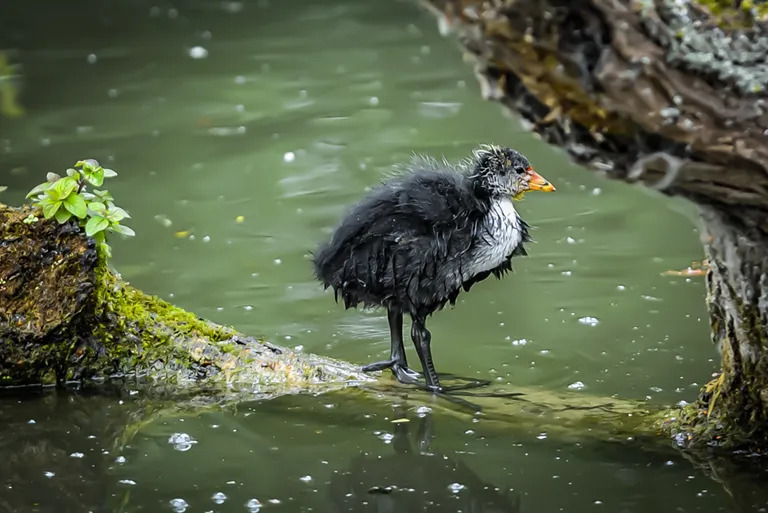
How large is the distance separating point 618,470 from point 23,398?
2484 mm

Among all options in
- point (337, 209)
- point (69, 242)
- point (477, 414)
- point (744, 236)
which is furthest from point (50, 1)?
point (744, 236)

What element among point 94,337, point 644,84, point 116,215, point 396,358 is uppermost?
point 644,84

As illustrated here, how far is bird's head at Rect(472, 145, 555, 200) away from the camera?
4723 mm

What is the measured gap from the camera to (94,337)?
15.6 ft

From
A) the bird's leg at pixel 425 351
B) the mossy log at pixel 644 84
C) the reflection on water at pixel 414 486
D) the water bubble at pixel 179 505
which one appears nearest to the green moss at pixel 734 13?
the mossy log at pixel 644 84

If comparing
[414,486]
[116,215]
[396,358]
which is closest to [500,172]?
[396,358]

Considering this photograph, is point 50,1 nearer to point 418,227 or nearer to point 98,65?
point 98,65

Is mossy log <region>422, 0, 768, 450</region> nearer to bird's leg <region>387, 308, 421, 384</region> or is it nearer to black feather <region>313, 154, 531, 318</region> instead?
black feather <region>313, 154, 531, 318</region>

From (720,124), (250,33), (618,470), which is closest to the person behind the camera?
(720,124)

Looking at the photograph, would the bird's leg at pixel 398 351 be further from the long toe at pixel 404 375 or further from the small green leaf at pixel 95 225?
the small green leaf at pixel 95 225

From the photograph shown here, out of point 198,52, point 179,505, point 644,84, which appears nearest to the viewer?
point 644,84

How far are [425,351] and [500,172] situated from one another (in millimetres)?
844

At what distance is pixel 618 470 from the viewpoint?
12.8 ft

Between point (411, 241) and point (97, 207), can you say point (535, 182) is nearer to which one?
point (411, 241)
